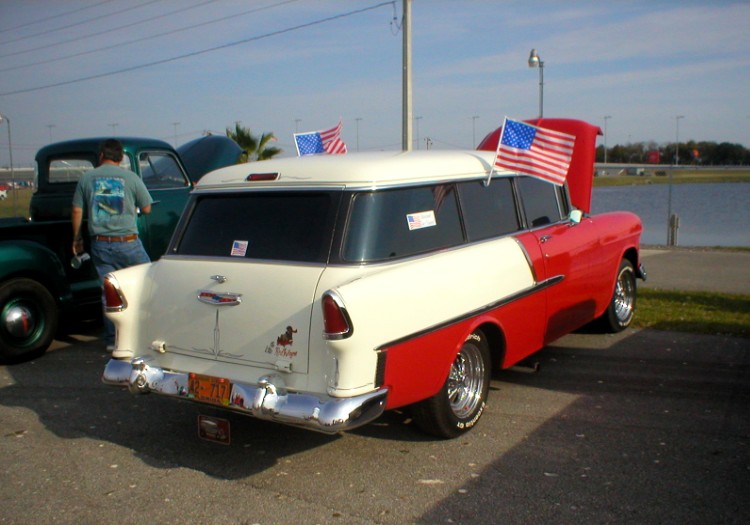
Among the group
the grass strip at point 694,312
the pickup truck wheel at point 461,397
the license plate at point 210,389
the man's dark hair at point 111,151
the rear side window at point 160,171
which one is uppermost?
the man's dark hair at point 111,151

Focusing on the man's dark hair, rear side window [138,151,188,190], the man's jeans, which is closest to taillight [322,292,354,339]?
the man's jeans

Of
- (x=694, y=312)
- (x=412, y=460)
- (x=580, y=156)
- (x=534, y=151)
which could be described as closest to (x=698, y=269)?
(x=694, y=312)

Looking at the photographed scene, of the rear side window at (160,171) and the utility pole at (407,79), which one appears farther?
the utility pole at (407,79)

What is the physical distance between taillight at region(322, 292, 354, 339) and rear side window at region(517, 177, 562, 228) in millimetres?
2607

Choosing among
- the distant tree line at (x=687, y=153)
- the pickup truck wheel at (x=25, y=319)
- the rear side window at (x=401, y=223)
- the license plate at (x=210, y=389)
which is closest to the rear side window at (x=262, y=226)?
the rear side window at (x=401, y=223)

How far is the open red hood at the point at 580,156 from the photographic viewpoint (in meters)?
7.90

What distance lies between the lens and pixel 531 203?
6156mm

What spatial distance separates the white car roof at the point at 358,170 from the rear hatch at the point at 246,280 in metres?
0.10

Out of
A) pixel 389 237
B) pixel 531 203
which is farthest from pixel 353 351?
pixel 531 203

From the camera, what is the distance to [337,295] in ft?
12.8

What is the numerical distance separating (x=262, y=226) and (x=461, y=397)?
1729 mm

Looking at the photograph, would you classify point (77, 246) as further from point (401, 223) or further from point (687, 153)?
point (687, 153)

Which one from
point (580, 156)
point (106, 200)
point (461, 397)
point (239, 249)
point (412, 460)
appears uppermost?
point (580, 156)

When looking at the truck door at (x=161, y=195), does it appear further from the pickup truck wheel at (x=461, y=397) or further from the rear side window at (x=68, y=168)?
the pickup truck wheel at (x=461, y=397)
